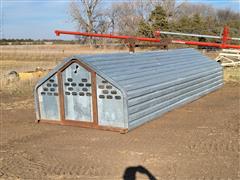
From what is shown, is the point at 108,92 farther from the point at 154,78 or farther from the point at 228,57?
the point at 228,57

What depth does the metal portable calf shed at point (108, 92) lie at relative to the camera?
283 inches

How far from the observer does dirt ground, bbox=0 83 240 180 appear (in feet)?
16.2

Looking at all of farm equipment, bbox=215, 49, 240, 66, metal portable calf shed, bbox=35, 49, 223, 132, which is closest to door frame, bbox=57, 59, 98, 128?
metal portable calf shed, bbox=35, 49, 223, 132

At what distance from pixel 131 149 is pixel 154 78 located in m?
A: 2.91

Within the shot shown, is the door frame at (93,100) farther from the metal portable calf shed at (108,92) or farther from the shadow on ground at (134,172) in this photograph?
the shadow on ground at (134,172)

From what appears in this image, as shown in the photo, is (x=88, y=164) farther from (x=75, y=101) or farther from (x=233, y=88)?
(x=233, y=88)

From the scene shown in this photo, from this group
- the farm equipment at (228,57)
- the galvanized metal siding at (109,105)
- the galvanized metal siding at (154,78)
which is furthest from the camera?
the farm equipment at (228,57)

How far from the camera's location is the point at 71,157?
5652 millimetres

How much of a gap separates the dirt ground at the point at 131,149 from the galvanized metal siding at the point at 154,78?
0.36m

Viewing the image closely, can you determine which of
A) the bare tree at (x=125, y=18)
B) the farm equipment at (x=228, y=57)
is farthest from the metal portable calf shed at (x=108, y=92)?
the bare tree at (x=125, y=18)

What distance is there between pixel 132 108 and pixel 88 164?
2.15m

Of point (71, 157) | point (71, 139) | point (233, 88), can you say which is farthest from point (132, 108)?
point (233, 88)

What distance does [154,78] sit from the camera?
8484 millimetres

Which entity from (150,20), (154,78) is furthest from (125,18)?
(154,78)
